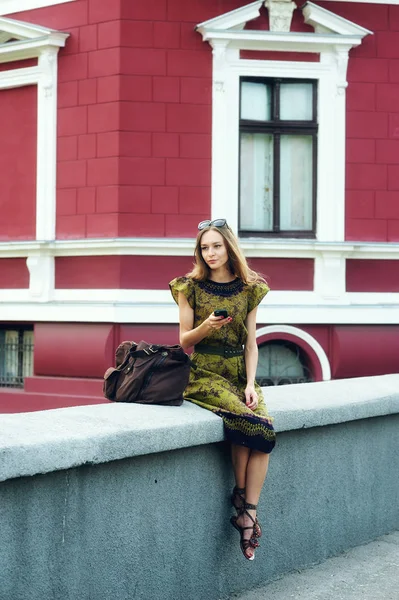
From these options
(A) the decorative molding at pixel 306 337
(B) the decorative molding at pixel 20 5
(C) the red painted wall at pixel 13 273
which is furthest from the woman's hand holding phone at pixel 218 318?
(B) the decorative molding at pixel 20 5

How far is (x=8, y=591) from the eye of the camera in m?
3.37

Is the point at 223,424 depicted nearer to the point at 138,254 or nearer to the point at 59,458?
the point at 59,458

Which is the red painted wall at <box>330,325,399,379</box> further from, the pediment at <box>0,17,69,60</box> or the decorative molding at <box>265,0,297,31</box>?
the pediment at <box>0,17,69,60</box>

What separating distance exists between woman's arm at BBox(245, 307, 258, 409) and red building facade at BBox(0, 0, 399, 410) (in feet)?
21.0

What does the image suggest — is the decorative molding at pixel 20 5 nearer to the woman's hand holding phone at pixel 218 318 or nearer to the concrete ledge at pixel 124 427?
the concrete ledge at pixel 124 427

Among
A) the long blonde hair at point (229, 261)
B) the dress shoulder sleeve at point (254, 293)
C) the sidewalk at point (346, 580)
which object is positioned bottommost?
the sidewalk at point (346, 580)

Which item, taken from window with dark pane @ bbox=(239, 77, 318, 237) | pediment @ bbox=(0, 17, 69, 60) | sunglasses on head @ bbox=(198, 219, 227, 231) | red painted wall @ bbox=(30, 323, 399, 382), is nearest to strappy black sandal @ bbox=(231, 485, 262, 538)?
sunglasses on head @ bbox=(198, 219, 227, 231)

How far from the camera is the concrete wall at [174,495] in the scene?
3533 mm

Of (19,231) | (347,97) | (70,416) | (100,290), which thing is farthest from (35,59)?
(70,416)

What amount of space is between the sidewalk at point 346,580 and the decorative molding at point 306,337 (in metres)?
6.17

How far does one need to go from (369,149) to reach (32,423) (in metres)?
9.06

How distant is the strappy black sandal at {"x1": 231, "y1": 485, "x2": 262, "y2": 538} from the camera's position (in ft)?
15.3

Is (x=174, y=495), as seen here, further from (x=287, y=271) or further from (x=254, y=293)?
(x=287, y=271)

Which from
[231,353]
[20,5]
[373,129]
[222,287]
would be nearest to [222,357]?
[231,353]
